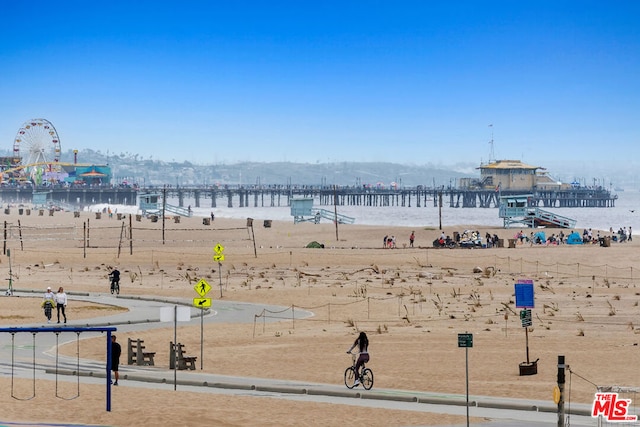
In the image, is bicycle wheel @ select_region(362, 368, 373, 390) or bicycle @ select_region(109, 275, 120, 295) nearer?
bicycle wheel @ select_region(362, 368, 373, 390)

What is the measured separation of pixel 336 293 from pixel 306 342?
16.0 metres

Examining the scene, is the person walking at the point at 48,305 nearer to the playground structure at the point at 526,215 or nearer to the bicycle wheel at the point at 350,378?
the bicycle wheel at the point at 350,378

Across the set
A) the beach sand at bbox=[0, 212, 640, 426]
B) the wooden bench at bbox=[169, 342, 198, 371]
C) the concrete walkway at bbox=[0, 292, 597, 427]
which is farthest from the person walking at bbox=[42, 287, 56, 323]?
the wooden bench at bbox=[169, 342, 198, 371]

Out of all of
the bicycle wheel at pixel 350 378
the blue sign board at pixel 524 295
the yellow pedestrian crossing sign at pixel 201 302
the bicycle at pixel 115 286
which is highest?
the blue sign board at pixel 524 295

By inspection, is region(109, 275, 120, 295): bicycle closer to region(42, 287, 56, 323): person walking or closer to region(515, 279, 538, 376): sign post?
region(42, 287, 56, 323): person walking

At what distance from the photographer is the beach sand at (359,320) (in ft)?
73.2

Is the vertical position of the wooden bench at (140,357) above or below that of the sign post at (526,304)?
below

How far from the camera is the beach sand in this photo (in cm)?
2230

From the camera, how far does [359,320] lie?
38.4 m

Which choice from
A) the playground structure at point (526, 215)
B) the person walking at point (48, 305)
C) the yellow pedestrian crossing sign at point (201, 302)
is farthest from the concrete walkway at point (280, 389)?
the playground structure at point (526, 215)

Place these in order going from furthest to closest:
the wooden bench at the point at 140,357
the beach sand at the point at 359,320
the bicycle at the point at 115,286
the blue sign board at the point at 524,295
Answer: the bicycle at the point at 115,286
the wooden bench at the point at 140,357
the blue sign board at the point at 524,295
the beach sand at the point at 359,320

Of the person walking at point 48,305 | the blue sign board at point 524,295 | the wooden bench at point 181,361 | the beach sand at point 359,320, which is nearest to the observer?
the beach sand at point 359,320

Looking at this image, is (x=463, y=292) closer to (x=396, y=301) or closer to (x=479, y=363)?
(x=396, y=301)

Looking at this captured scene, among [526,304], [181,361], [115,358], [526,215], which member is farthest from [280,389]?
[526,215]
